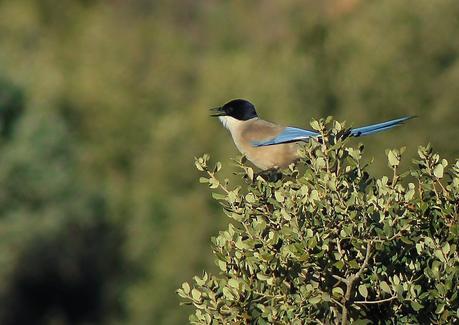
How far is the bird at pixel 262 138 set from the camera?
30.8 feet

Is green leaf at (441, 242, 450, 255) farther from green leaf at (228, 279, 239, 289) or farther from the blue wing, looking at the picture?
the blue wing

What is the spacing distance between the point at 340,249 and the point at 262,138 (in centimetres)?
392

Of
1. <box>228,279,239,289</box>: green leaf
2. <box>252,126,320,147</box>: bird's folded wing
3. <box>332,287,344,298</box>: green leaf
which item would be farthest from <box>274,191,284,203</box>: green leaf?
<box>252,126,320,147</box>: bird's folded wing

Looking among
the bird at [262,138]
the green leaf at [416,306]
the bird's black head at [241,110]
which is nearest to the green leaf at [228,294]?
the green leaf at [416,306]

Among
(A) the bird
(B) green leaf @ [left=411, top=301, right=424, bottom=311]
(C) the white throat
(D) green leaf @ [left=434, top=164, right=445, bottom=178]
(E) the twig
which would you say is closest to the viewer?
(B) green leaf @ [left=411, top=301, right=424, bottom=311]

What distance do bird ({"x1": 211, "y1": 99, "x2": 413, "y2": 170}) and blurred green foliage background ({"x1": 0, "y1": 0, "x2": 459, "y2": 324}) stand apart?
14282mm

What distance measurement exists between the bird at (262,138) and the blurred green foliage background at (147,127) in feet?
46.9

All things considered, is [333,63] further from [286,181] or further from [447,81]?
[286,181]

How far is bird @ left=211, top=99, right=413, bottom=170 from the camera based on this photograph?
9.38 meters

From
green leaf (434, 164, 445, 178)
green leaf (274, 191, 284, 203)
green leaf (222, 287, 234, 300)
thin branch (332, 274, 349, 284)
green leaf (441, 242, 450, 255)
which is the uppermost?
green leaf (274, 191, 284, 203)

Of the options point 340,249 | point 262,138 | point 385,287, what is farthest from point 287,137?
point 385,287

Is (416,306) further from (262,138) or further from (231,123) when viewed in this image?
(231,123)

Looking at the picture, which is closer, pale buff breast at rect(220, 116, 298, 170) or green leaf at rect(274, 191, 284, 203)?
green leaf at rect(274, 191, 284, 203)

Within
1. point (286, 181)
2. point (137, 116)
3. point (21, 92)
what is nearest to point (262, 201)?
point (286, 181)
